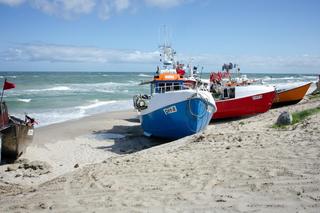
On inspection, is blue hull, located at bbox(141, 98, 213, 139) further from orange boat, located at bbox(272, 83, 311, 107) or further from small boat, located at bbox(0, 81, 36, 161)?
orange boat, located at bbox(272, 83, 311, 107)

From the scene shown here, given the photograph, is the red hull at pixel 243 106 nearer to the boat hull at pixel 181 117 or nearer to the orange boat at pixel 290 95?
the orange boat at pixel 290 95

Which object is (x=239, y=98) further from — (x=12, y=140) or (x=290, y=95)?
(x=12, y=140)

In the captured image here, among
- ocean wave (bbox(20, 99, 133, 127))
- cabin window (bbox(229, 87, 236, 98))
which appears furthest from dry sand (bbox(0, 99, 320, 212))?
ocean wave (bbox(20, 99, 133, 127))

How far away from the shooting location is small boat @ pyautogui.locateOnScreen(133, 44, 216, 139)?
12.8 m

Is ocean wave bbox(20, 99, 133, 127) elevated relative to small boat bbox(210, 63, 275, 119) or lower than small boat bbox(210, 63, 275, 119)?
lower

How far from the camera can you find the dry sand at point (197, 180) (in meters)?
5.32

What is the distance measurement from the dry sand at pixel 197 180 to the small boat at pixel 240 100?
22.9 ft

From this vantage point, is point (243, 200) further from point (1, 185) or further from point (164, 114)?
point (164, 114)

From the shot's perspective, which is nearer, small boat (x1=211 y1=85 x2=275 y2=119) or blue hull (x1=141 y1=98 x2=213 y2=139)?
blue hull (x1=141 y1=98 x2=213 y2=139)

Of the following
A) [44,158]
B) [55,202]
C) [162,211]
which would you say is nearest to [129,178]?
[55,202]

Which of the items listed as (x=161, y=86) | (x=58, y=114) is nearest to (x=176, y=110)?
(x=161, y=86)

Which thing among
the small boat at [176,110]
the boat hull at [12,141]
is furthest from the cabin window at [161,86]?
the boat hull at [12,141]

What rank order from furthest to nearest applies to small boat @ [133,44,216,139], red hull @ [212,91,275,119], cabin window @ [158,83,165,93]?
red hull @ [212,91,275,119], cabin window @ [158,83,165,93], small boat @ [133,44,216,139]

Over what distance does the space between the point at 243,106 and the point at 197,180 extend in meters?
12.5
